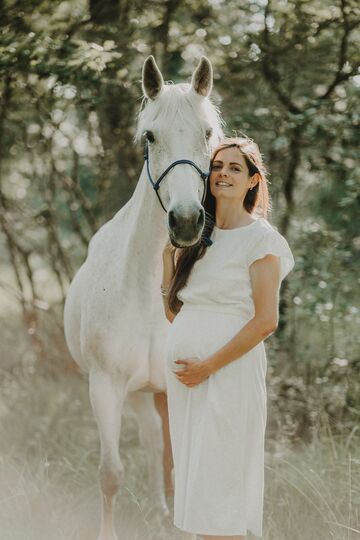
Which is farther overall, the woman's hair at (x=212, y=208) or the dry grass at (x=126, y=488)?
the dry grass at (x=126, y=488)

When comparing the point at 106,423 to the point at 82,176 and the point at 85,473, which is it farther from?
the point at 82,176

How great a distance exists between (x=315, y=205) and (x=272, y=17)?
1.53 meters

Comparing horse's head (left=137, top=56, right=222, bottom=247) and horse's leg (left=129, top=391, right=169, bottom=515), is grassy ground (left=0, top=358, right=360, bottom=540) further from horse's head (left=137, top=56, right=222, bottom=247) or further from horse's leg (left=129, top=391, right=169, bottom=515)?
horse's head (left=137, top=56, right=222, bottom=247)

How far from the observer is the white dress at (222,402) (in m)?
2.56

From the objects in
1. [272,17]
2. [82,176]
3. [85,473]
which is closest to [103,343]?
[85,473]

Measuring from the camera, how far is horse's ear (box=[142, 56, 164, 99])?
3.08 m

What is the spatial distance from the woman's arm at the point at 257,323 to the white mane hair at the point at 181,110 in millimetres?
724

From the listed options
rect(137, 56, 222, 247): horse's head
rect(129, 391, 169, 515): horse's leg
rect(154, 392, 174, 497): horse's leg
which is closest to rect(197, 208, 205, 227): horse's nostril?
rect(137, 56, 222, 247): horse's head

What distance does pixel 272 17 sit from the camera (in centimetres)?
506

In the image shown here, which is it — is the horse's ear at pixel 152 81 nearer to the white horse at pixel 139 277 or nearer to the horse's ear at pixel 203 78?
the white horse at pixel 139 277

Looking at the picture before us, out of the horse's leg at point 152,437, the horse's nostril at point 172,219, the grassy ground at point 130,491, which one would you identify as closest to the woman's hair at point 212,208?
the horse's nostril at point 172,219

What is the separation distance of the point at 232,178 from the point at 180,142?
0.31 m

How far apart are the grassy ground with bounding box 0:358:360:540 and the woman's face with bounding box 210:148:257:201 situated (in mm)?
1468

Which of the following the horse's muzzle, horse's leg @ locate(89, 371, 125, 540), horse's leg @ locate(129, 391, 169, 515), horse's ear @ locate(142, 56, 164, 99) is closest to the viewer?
the horse's muzzle
